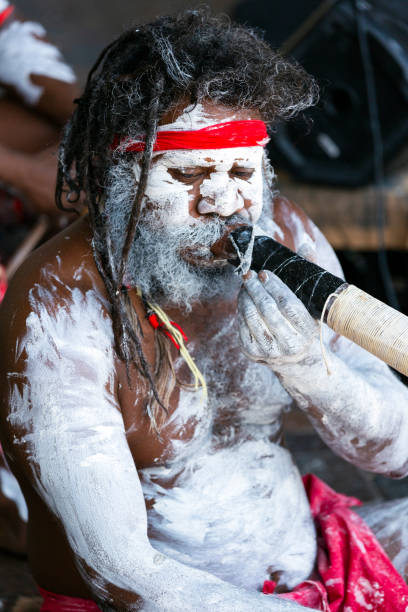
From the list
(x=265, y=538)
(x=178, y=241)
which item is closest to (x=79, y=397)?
(x=178, y=241)

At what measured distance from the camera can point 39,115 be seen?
3.18 meters

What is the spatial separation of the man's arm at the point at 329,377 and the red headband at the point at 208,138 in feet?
1.05

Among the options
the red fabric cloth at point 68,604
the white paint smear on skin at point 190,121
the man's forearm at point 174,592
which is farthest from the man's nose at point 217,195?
the red fabric cloth at point 68,604

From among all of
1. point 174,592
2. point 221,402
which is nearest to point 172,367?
point 221,402

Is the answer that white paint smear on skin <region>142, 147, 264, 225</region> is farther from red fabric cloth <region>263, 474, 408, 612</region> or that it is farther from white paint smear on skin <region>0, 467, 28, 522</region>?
white paint smear on skin <region>0, 467, 28, 522</region>

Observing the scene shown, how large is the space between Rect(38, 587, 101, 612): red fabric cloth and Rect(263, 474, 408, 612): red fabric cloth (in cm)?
42

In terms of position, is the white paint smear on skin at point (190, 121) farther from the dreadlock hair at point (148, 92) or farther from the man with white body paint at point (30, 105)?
the man with white body paint at point (30, 105)

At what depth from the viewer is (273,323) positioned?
157 cm

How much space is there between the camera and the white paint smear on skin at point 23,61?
310 cm

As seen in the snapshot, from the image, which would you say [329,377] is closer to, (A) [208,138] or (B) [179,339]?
(B) [179,339]

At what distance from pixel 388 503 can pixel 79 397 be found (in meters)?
1.03

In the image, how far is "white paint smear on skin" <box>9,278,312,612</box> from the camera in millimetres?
1527

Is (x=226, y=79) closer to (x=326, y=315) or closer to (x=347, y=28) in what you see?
(x=326, y=315)

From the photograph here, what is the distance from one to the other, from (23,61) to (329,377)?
2.05 metres
